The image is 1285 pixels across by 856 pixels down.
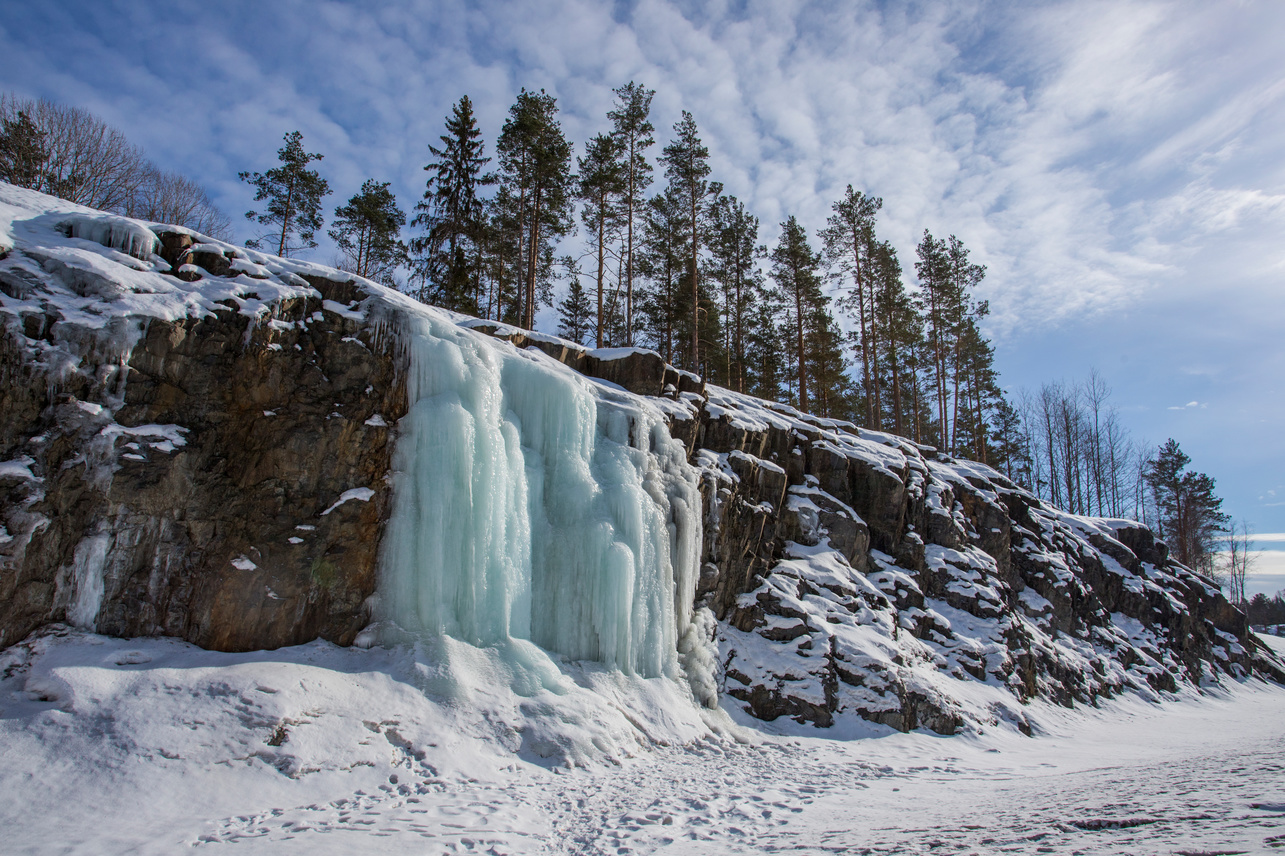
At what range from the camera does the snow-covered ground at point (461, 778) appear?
414 cm

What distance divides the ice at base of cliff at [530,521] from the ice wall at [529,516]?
0.05 feet

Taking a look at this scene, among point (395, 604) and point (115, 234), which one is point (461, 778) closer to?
point (395, 604)

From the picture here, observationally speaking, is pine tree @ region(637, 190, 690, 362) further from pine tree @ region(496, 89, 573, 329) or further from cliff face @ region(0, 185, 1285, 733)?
cliff face @ region(0, 185, 1285, 733)

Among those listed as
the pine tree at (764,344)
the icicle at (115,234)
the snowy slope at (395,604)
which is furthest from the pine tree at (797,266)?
the icicle at (115,234)

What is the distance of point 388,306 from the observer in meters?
8.43

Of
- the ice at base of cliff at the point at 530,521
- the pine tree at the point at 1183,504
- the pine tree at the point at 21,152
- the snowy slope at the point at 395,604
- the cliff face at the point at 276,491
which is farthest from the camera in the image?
the pine tree at the point at 1183,504

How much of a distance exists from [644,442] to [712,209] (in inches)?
499

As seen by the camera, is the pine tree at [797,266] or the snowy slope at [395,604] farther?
the pine tree at [797,266]

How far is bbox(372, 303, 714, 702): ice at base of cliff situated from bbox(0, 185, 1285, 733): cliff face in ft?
1.47

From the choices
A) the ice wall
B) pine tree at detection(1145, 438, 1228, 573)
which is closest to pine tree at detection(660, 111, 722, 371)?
the ice wall

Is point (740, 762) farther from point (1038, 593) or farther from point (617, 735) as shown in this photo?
point (1038, 593)

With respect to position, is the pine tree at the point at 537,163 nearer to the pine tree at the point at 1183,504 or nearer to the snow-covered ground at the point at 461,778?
the snow-covered ground at the point at 461,778

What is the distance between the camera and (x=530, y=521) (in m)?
8.44

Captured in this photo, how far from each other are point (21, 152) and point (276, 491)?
55.0 feet
